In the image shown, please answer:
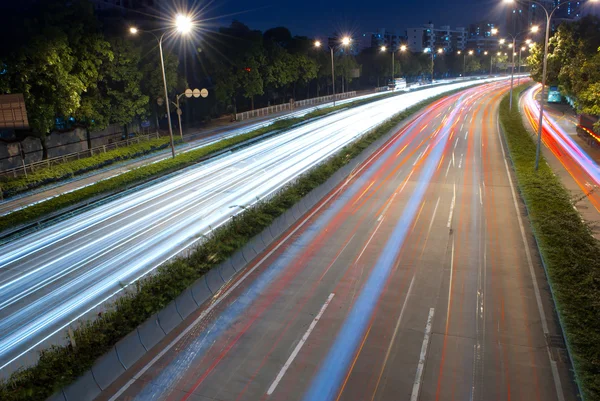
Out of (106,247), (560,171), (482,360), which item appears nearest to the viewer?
(482,360)

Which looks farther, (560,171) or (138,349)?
(560,171)

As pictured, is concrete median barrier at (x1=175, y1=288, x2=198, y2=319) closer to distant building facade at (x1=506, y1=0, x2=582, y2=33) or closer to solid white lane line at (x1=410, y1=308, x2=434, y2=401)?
solid white lane line at (x1=410, y1=308, x2=434, y2=401)

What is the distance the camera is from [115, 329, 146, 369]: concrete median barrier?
12.5 meters

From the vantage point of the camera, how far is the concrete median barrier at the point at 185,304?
49.3 ft

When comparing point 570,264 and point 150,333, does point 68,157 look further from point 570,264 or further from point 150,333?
point 570,264

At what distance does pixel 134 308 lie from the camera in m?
13.9

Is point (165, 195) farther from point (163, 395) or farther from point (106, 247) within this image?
point (163, 395)

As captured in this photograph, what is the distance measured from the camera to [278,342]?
44.6 ft

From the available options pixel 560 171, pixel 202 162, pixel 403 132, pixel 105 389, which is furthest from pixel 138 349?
pixel 403 132

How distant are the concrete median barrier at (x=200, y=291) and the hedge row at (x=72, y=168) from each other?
62.1ft

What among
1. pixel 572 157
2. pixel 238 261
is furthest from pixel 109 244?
pixel 572 157

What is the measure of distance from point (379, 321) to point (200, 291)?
613cm

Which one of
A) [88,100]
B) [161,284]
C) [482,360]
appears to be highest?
[88,100]

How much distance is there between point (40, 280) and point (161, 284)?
554 cm
